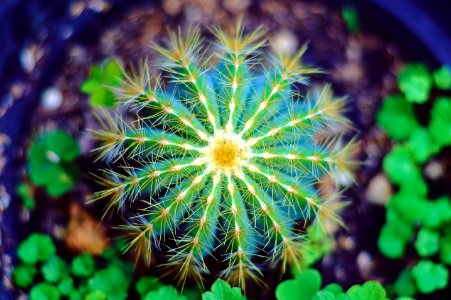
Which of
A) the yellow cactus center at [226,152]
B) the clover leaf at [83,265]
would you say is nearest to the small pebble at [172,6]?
the yellow cactus center at [226,152]

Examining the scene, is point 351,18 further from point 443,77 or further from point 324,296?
point 324,296

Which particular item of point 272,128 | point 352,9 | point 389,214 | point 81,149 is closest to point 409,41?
point 352,9

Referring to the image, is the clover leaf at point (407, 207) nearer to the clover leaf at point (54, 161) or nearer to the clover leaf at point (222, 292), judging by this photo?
the clover leaf at point (222, 292)

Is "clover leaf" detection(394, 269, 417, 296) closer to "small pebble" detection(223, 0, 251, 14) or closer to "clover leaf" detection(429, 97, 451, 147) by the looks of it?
"clover leaf" detection(429, 97, 451, 147)

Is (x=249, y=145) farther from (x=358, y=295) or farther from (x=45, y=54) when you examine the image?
(x=45, y=54)

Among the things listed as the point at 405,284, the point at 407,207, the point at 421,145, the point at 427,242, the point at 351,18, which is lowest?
the point at 405,284

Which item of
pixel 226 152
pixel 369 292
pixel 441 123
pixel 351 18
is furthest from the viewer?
pixel 351 18

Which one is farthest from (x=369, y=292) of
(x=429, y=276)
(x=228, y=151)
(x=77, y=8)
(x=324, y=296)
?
(x=77, y=8)
